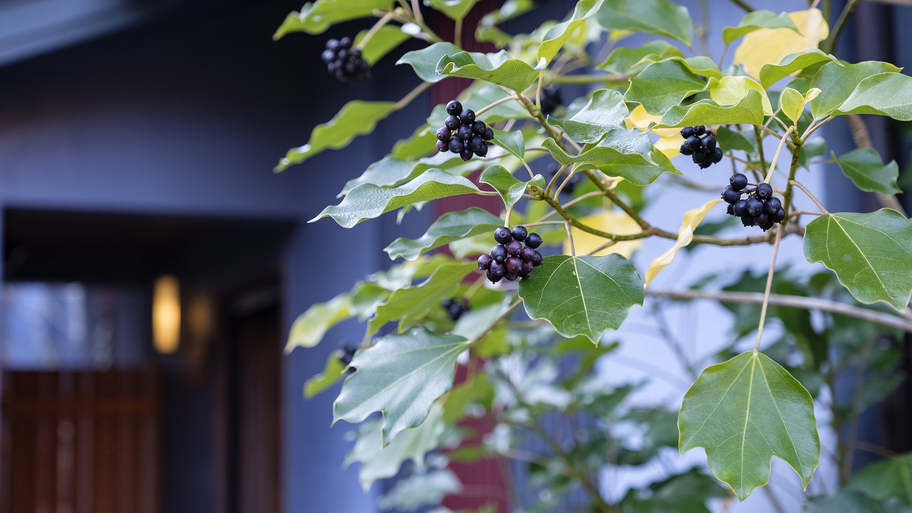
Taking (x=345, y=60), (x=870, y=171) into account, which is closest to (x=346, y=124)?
(x=345, y=60)

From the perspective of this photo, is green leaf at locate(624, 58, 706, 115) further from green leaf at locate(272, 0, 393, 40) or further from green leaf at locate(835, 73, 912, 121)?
green leaf at locate(272, 0, 393, 40)

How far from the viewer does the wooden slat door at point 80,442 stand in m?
5.01

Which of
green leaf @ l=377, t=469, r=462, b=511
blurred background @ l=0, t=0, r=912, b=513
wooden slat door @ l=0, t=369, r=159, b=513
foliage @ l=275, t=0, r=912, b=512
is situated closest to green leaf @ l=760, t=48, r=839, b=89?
foliage @ l=275, t=0, r=912, b=512

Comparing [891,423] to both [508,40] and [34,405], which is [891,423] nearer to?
[508,40]

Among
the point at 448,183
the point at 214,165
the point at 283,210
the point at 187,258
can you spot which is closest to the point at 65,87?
the point at 214,165

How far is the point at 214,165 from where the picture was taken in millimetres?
3588

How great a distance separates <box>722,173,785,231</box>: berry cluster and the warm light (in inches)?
224

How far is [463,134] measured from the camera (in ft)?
2.26

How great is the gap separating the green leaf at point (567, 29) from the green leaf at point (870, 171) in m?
0.37

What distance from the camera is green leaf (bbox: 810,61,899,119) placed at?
667 millimetres

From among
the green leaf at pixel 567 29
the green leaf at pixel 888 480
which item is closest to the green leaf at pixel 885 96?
the green leaf at pixel 567 29

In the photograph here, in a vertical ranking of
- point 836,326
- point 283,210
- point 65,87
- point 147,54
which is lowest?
point 836,326

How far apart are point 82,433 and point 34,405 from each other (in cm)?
38

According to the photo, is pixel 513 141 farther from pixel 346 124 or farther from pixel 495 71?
pixel 346 124
